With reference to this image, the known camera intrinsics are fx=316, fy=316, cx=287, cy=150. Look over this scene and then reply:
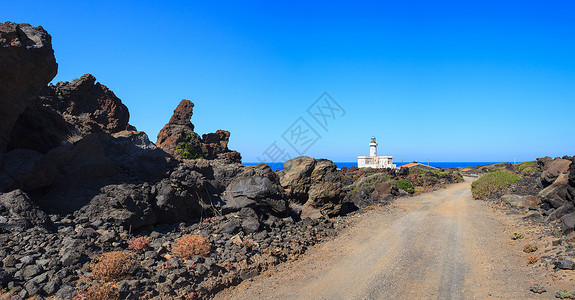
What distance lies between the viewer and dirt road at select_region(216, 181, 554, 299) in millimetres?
8453

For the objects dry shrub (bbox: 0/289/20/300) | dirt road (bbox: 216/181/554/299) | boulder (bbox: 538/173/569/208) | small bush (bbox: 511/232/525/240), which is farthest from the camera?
boulder (bbox: 538/173/569/208)

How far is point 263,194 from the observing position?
14531mm

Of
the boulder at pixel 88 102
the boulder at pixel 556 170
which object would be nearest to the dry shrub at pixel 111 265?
the boulder at pixel 88 102

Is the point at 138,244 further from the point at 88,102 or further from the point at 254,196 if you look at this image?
the point at 88,102

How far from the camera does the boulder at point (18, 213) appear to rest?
8.16 meters

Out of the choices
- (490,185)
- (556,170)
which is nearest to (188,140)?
(556,170)

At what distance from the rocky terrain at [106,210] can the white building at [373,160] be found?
62.2 meters

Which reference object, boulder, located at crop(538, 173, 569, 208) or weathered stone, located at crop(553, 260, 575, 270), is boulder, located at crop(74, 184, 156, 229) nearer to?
weathered stone, located at crop(553, 260, 575, 270)

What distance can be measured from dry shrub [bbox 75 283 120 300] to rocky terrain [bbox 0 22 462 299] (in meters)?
0.02

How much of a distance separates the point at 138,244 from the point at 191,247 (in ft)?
5.02

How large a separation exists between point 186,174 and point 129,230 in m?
3.56

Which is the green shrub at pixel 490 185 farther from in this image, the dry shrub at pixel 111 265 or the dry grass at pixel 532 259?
the dry shrub at pixel 111 265

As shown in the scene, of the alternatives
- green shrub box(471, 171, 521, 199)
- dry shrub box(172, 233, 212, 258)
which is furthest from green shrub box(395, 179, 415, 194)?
dry shrub box(172, 233, 212, 258)

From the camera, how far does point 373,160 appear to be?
81.0 meters
